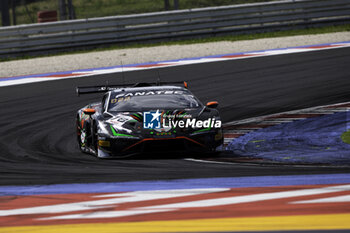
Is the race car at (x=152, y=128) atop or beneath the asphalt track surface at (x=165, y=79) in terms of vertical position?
atop

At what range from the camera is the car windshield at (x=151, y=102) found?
1034 centimetres

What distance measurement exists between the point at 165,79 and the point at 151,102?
6.76 meters

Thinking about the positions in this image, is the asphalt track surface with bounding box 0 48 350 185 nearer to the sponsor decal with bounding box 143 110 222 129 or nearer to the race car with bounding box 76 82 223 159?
the race car with bounding box 76 82 223 159

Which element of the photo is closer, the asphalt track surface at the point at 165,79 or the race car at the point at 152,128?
the asphalt track surface at the point at 165,79

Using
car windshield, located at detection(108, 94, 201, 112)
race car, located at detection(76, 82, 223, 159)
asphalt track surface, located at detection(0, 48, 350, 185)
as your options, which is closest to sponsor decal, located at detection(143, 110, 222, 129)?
race car, located at detection(76, 82, 223, 159)

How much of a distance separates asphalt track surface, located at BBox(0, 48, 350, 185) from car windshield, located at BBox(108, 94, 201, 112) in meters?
0.77

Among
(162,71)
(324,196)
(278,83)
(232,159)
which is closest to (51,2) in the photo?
(162,71)

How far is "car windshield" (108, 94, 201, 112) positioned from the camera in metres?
10.3

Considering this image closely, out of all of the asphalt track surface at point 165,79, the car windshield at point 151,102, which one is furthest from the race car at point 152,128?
the asphalt track surface at point 165,79

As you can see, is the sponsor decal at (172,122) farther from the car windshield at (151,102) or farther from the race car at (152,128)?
the car windshield at (151,102)

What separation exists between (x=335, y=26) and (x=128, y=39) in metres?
7.31

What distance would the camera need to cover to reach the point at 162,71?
18.4 meters

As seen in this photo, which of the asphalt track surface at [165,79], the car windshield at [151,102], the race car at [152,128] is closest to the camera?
the asphalt track surface at [165,79]

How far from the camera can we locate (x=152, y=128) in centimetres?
Answer: 971
